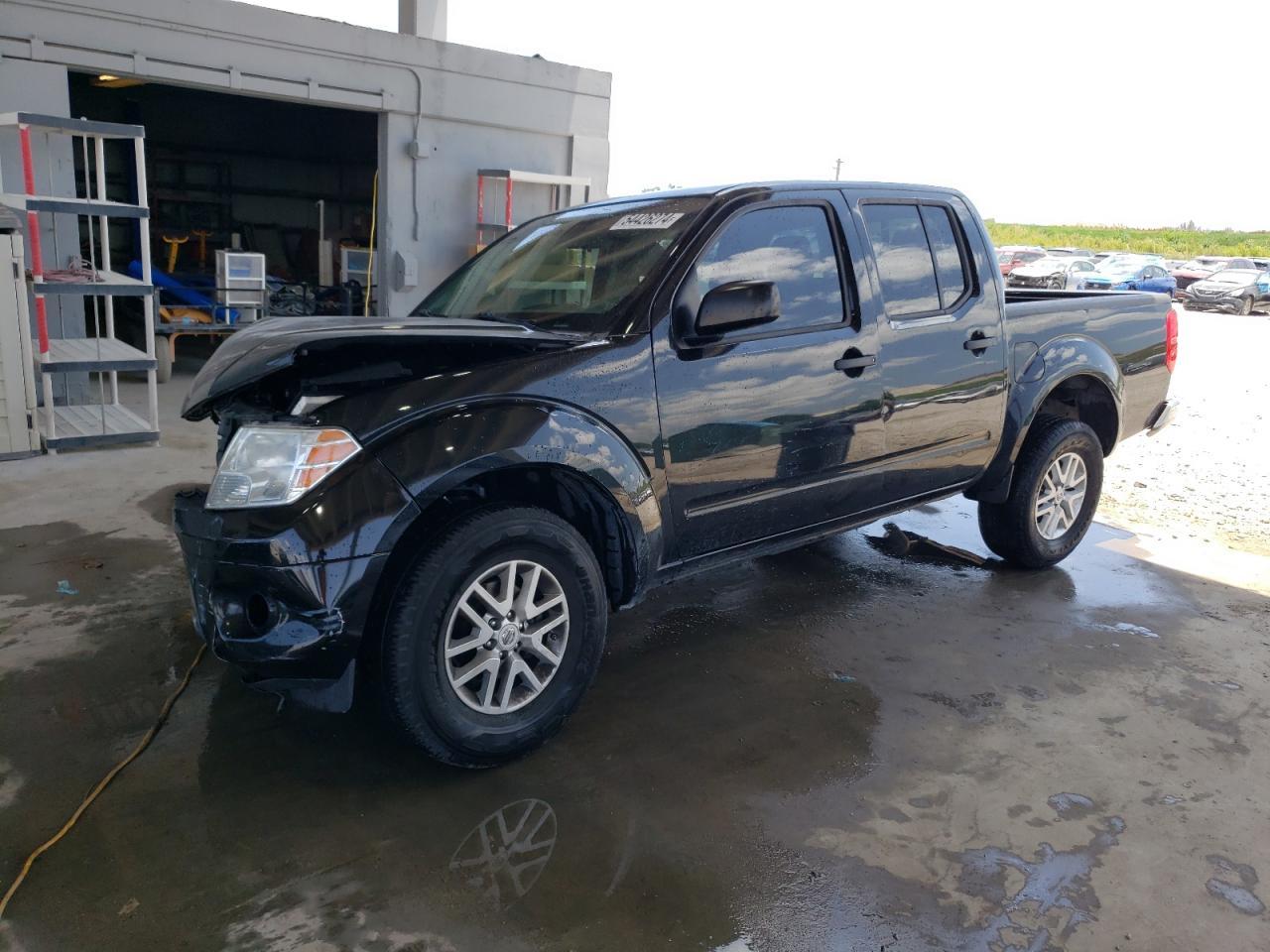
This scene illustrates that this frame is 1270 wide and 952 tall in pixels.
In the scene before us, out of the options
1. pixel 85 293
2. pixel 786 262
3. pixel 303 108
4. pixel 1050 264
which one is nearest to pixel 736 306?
pixel 786 262

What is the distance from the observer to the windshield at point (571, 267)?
3.51m

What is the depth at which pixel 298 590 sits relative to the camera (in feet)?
8.79

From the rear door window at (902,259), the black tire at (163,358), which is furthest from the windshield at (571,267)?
the black tire at (163,358)

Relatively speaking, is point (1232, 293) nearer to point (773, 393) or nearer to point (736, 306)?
point (773, 393)

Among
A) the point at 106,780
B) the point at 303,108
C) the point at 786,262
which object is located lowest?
the point at 106,780

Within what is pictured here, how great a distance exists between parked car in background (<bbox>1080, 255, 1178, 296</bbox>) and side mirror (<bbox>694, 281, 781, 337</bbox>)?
26642 mm

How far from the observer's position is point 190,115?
18031mm

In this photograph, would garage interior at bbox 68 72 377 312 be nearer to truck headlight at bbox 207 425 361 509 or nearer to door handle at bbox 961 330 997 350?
door handle at bbox 961 330 997 350

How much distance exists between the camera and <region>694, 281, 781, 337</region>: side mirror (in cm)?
334

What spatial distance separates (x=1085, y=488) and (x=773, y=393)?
2605 millimetres

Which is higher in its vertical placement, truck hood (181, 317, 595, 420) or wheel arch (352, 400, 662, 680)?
truck hood (181, 317, 595, 420)

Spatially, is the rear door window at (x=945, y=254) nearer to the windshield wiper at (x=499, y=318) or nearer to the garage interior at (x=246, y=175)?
the windshield wiper at (x=499, y=318)

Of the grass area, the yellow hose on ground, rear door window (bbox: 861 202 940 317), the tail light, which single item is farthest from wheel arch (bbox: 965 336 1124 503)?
the grass area

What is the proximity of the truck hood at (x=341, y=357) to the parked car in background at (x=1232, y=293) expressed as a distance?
29.7 metres
